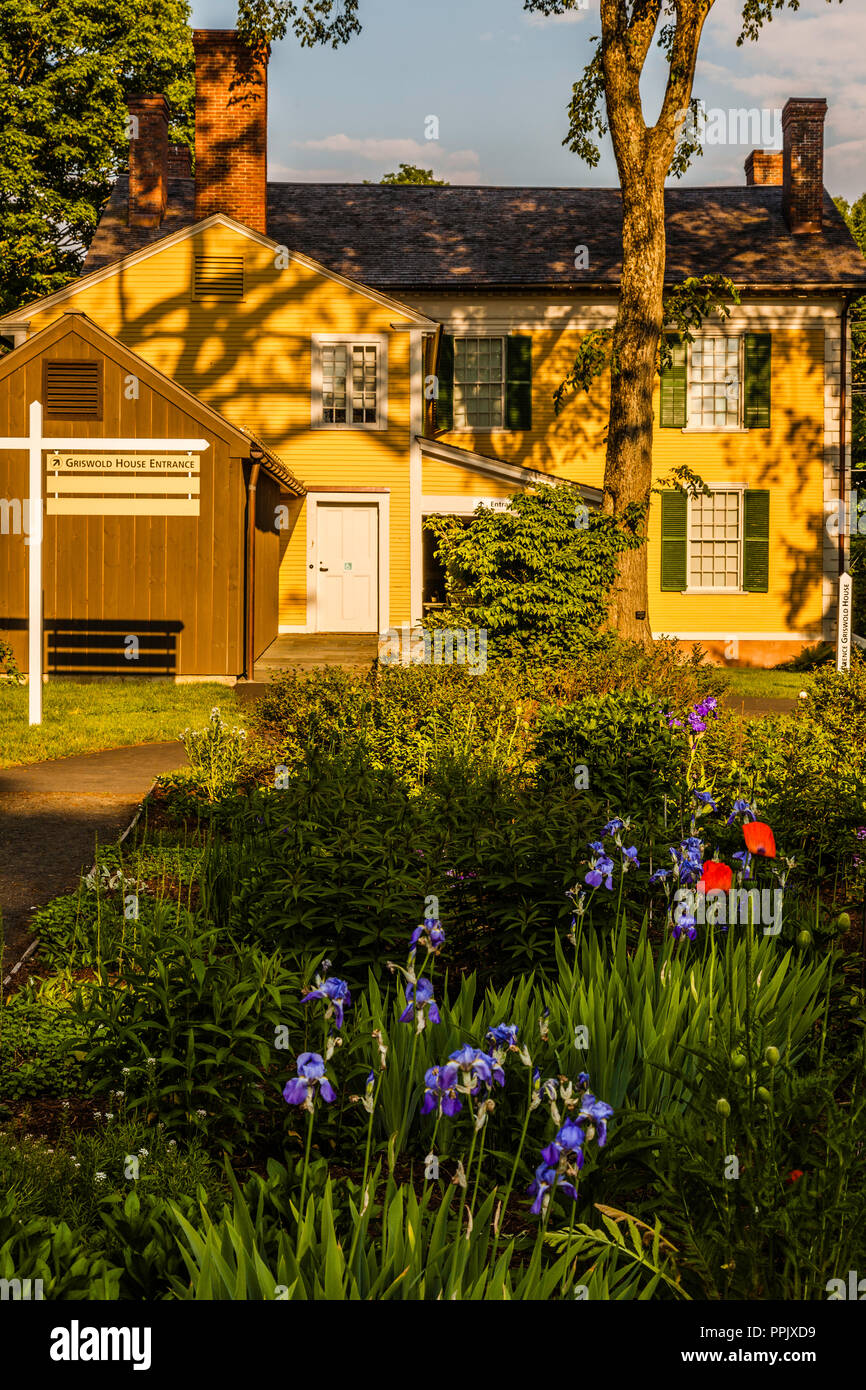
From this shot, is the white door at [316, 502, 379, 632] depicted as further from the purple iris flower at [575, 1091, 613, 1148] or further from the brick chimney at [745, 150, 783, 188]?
the purple iris flower at [575, 1091, 613, 1148]

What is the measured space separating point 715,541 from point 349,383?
766 centimetres

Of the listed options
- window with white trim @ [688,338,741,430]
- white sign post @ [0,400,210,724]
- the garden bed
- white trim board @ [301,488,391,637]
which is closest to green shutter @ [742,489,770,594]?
window with white trim @ [688,338,741,430]

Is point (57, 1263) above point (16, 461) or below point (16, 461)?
below

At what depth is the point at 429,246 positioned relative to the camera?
25.5 meters

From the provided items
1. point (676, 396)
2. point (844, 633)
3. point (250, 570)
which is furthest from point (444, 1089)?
point (676, 396)

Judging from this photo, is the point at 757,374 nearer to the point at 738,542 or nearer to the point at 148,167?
the point at 738,542

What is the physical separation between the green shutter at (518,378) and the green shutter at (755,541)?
15.1 feet

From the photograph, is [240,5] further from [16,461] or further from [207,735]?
[207,735]

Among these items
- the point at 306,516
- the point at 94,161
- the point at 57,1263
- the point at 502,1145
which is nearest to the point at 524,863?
the point at 502,1145

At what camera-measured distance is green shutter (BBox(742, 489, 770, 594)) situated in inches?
970

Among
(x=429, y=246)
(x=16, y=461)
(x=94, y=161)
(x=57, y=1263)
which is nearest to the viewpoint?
(x=57, y=1263)

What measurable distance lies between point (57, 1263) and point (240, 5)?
889 inches

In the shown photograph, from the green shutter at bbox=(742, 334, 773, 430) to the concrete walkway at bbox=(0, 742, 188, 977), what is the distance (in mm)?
16164

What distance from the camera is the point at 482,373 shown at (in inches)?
976
